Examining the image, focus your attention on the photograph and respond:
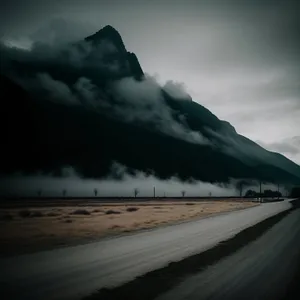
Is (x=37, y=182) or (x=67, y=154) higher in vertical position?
(x=67, y=154)

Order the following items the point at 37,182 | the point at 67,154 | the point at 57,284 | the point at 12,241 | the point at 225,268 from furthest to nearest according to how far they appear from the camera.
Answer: the point at 67,154, the point at 37,182, the point at 12,241, the point at 225,268, the point at 57,284

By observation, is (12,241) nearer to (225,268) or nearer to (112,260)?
(112,260)

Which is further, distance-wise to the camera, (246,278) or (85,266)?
(85,266)

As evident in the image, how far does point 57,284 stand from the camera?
26.6ft

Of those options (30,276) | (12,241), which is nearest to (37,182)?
(12,241)

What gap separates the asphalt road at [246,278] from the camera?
7348 mm

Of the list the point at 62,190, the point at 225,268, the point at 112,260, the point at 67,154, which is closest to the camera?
the point at 225,268

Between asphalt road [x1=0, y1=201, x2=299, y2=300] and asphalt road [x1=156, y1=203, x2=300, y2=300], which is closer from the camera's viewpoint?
asphalt road [x1=156, y1=203, x2=300, y2=300]

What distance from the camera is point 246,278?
8.80 m

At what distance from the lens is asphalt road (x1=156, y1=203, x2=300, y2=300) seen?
7348 millimetres

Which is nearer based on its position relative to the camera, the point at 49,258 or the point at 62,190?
the point at 49,258

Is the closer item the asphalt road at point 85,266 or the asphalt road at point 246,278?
the asphalt road at point 246,278

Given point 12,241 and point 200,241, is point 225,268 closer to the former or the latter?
point 200,241

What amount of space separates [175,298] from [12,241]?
41.2 ft
